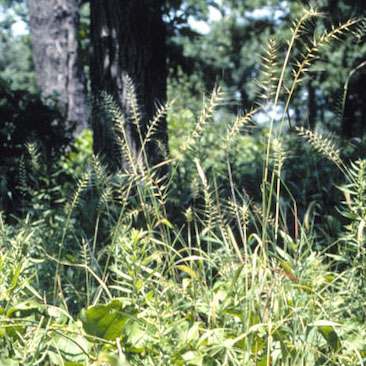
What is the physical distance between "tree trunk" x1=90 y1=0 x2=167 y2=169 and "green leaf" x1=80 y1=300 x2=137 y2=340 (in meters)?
2.23

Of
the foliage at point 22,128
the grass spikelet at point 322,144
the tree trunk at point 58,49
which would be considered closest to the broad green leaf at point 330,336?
the grass spikelet at point 322,144

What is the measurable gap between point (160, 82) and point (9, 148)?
1.42 metres

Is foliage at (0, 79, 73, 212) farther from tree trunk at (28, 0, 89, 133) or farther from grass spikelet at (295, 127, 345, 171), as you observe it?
tree trunk at (28, 0, 89, 133)

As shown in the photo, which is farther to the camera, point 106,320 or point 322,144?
point 322,144

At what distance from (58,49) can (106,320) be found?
7.45m

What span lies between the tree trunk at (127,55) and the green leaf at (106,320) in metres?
2.23

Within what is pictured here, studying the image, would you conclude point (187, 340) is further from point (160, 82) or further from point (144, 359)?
point (160, 82)

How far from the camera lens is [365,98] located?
12.0 m

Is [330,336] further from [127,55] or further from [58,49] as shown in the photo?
[58,49]

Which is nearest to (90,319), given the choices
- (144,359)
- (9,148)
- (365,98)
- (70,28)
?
(144,359)

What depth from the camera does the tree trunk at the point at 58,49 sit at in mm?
8141

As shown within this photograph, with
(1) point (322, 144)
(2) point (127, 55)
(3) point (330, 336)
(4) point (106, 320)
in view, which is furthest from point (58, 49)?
(3) point (330, 336)

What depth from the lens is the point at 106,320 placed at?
4.75ft

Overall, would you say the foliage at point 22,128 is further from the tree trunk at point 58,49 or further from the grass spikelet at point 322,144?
the tree trunk at point 58,49
